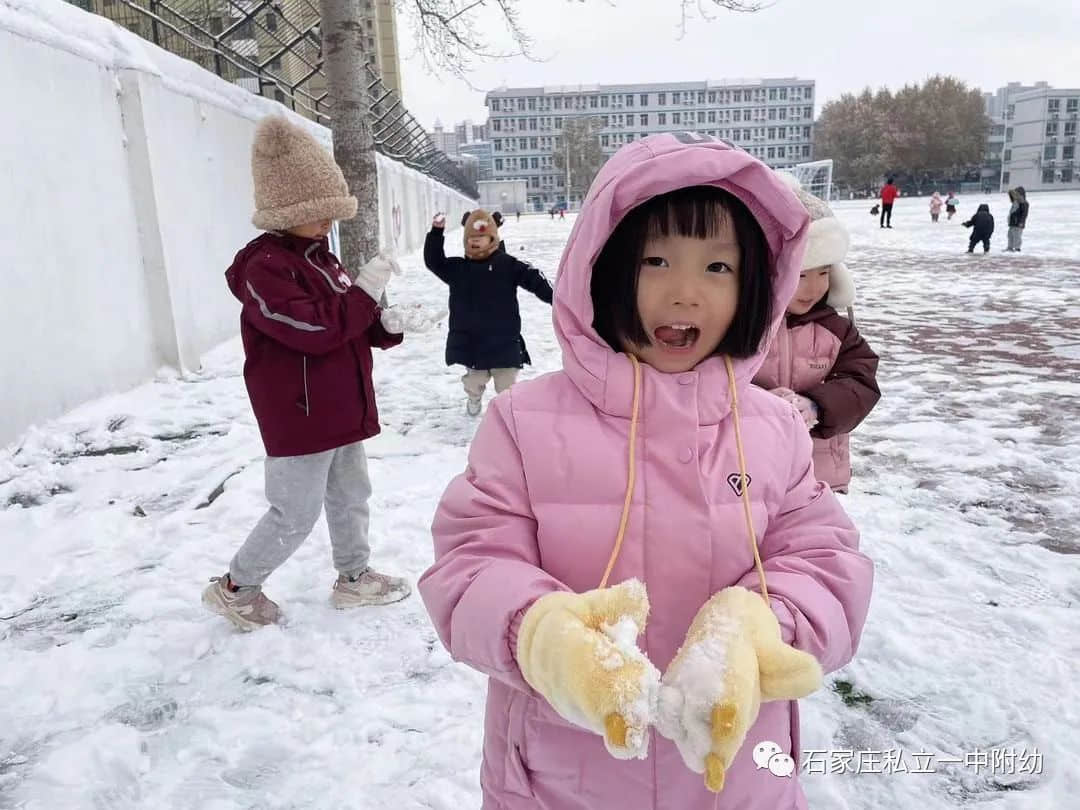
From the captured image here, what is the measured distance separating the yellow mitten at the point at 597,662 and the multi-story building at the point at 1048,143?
98.6 meters

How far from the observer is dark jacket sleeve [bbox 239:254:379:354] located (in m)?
2.62

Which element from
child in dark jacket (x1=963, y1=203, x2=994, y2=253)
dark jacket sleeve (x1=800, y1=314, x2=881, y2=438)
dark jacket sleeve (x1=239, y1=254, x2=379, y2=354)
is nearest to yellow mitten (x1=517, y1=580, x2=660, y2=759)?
dark jacket sleeve (x1=800, y1=314, x2=881, y2=438)

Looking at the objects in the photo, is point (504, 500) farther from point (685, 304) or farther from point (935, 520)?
point (935, 520)

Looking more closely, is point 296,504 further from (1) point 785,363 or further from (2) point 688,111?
(2) point 688,111

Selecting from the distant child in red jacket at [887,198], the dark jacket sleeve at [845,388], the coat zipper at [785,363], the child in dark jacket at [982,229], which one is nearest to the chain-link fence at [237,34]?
the coat zipper at [785,363]

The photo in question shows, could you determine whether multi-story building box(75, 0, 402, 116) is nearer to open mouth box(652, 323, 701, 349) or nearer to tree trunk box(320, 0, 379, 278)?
tree trunk box(320, 0, 379, 278)

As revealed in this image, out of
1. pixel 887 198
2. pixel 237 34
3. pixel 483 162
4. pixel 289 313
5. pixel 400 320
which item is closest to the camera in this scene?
pixel 289 313

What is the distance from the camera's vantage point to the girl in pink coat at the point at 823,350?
2.31m

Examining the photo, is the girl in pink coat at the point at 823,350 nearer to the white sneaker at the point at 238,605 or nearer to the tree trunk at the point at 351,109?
the white sneaker at the point at 238,605

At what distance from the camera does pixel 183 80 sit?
7.55 m

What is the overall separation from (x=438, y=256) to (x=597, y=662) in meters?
5.02

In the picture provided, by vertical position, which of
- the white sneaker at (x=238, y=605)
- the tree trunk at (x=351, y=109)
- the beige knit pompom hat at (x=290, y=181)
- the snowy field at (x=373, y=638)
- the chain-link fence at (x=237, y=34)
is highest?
the chain-link fence at (x=237, y=34)

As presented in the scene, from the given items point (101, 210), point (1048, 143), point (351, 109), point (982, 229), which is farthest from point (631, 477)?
point (1048, 143)

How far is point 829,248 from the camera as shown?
7.75 feet
